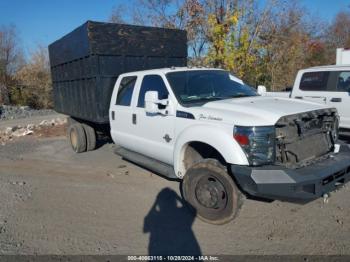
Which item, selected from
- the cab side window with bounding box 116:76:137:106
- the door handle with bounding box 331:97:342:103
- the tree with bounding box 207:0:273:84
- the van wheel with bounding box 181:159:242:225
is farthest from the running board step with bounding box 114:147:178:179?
the tree with bounding box 207:0:273:84

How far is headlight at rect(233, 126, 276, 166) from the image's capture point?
398 cm

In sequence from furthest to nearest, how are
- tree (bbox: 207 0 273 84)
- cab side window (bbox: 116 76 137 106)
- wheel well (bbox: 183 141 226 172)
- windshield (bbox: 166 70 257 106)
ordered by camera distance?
tree (bbox: 207 0 273 84) < cab side window (bbox: 116 76 137 106) < windshield (bbox: 166 70 257 106) < wheel well (bbox: 183 141 226 172)

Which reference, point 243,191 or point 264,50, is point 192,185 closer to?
point 243,191

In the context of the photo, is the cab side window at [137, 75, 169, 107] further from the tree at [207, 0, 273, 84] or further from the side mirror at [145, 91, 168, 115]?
the tree at [207, 0, 273, 84]

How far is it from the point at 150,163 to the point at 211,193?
1.59 metres

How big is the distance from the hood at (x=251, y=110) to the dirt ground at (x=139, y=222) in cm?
139

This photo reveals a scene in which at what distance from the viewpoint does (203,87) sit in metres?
5.47

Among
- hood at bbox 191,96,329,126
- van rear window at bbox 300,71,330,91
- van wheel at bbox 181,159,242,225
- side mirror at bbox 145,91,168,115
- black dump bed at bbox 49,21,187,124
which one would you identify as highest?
black dump bed at bbox 49,21,187,124

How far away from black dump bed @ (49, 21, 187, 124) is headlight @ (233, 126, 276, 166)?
4036 millimetres

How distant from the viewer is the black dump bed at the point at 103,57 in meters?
7.25

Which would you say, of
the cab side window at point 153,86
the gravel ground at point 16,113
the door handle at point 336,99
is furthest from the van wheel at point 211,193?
the gravel ground at point 16,113

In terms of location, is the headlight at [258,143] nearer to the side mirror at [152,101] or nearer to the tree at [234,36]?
the side mirror at [152,101]

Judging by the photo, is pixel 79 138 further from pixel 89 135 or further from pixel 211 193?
pixel 211 193

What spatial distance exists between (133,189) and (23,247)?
2.22 m
